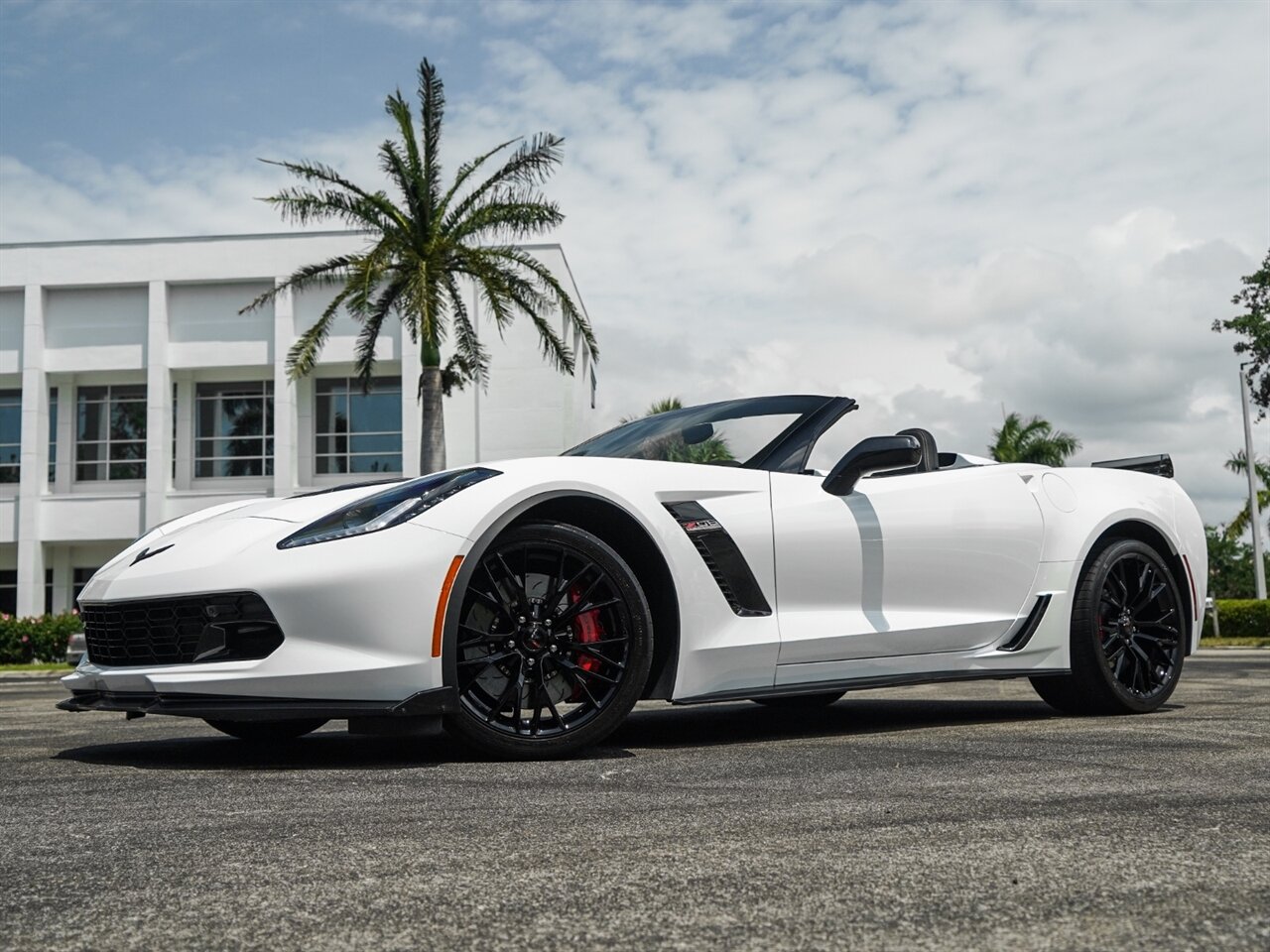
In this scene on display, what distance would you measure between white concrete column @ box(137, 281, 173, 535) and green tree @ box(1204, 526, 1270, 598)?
50.5 metres

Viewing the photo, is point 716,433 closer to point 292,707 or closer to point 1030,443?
point 292,707

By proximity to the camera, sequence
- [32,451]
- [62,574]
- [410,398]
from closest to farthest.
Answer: [410,398], [32,451], [62,574]

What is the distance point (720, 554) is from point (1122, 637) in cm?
221

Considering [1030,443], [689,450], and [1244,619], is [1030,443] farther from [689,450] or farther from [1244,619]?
[689,450]

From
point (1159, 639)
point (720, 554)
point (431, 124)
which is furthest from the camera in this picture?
point (431, 124)

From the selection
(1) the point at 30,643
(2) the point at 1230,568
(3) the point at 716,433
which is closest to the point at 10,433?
(1) the point at 30,643

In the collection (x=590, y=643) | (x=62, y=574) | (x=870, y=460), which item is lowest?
(x=590, y=643)

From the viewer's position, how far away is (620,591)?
428cm

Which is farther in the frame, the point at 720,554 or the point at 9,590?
the point at 9,590

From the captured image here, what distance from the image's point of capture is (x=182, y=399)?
35.8 meters

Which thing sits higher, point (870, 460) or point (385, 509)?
point (870, 460)

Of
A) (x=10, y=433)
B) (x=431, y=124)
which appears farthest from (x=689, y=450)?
(x=10, y=433)

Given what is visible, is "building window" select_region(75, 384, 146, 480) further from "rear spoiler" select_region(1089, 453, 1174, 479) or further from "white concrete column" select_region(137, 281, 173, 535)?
"rear spoiler" select_region(1089, 453, 1174, 479)

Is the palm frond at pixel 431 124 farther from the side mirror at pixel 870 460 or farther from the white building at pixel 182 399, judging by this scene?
the side mirror at pixel 870 460
